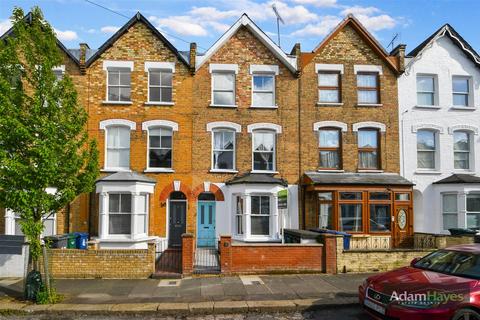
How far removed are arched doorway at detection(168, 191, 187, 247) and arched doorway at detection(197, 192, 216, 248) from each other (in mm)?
652

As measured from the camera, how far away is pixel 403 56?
68.2ft

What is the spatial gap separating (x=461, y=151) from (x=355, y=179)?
591 centimetres

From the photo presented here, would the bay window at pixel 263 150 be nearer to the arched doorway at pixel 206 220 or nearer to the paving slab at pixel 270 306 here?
the arched doorway at pixel 206 220

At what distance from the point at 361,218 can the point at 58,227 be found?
12.8 metres

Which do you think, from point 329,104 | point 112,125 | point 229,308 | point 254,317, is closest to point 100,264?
point 229,308

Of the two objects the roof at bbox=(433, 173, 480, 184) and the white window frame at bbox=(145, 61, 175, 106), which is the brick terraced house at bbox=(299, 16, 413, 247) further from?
the white window frame at bbox=(145, 61, 175, 106)

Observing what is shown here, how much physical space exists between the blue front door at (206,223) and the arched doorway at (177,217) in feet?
2.17

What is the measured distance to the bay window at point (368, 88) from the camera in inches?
815

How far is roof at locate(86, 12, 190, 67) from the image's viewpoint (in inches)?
760

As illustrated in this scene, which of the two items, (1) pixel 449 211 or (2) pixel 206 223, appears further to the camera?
(1) pixel 449 211

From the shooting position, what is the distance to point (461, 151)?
68.8 ft

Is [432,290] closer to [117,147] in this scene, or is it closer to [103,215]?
[103,215]

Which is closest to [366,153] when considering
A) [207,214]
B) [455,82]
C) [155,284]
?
[455,82]

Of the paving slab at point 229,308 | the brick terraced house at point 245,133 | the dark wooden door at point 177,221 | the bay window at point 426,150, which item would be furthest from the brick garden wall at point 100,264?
the bay window at point 426,150
